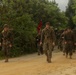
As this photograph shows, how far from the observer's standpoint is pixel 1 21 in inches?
1093

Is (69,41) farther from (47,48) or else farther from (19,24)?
(19,24)

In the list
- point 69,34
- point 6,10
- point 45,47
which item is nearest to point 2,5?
point 6,10

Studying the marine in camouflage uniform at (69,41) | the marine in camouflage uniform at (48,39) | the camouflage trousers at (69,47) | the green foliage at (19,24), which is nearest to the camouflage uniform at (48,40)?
the marine in camouflage uniform at (48,39)

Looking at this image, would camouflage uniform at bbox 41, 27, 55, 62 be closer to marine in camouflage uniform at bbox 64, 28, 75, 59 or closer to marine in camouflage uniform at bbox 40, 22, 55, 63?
marine in camouflage uniform at bbox 40, 22, 55, 63

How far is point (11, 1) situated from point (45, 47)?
33.9 ft

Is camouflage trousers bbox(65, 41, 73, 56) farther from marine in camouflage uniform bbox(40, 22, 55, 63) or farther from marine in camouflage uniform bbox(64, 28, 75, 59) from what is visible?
marine in camouflage uniform bbox(40, 22, 55, 63)

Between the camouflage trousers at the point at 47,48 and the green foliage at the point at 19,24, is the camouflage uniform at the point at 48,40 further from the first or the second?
the green foliage at the point at 19,24

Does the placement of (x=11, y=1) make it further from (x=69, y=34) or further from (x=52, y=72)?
(x=52, y=72)

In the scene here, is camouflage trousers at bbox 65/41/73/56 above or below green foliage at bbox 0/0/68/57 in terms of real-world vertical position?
below

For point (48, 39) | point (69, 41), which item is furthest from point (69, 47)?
point (48, 39)

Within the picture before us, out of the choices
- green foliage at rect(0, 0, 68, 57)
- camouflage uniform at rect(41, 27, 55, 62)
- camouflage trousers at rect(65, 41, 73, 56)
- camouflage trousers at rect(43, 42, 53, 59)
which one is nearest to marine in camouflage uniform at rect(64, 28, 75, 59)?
camouflage trousers at rect(65, 41, 73, 56)

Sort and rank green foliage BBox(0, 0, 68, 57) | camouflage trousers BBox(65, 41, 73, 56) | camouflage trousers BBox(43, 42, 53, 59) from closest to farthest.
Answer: camouflage trousers BBox(43, 42, 53, 59) < camouflage trousers BBox(65, 41, 73, 56) < green foliage BBox(0, 0, 68, 57)

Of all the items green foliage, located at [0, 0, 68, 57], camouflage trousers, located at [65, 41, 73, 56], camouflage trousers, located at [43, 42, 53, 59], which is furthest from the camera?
green foliage, located at [0, 0, 68, 57]

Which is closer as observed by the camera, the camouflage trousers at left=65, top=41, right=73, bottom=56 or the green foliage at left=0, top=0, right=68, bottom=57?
the camouflage trousers at left=65, top=41, right=73, bottom=56
